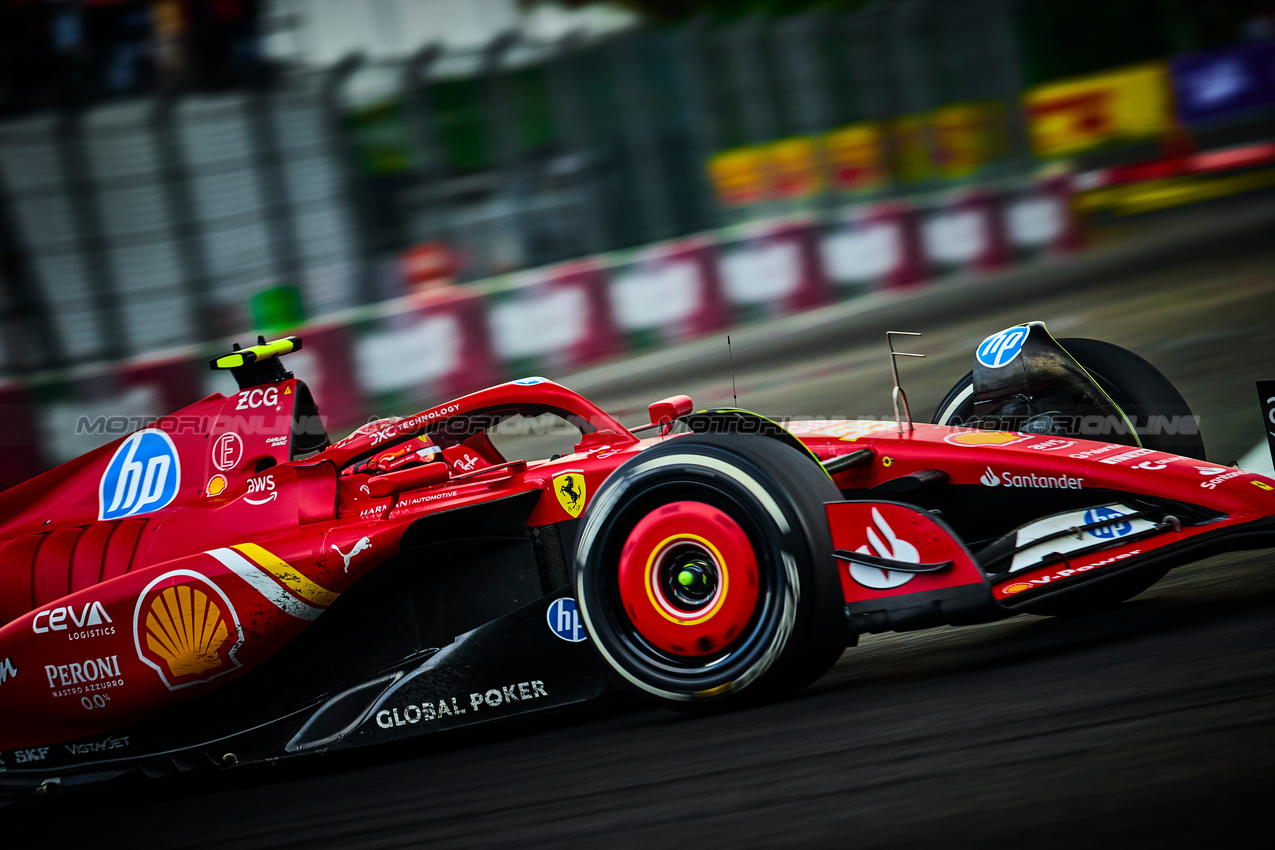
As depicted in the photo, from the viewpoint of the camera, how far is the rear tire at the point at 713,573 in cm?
327

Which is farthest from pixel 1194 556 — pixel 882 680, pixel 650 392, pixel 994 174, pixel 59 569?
pixel 994 174

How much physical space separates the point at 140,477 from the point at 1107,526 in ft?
10.4

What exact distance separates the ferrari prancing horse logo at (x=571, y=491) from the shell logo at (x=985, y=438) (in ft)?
3.62

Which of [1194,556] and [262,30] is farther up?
[262,30]

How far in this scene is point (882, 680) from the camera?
3.62 metres

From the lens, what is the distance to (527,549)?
12.6 ft

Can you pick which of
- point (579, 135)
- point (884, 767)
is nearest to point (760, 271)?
point (579, 135)

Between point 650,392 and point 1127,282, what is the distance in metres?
4.79

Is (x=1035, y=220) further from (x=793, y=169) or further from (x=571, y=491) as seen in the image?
(x=571, y=491)

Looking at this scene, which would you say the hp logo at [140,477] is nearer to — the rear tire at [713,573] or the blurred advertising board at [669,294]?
the rear tire at [713,573]

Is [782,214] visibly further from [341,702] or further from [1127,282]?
[341,702]

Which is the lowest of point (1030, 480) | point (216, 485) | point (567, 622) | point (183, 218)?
point (567, 622)

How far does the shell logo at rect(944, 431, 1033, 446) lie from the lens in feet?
12.7

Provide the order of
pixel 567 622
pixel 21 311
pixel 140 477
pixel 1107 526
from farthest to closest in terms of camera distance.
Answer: pixel 21 311
pixel 140 477
pixel 567 622
pixel 1107 526
